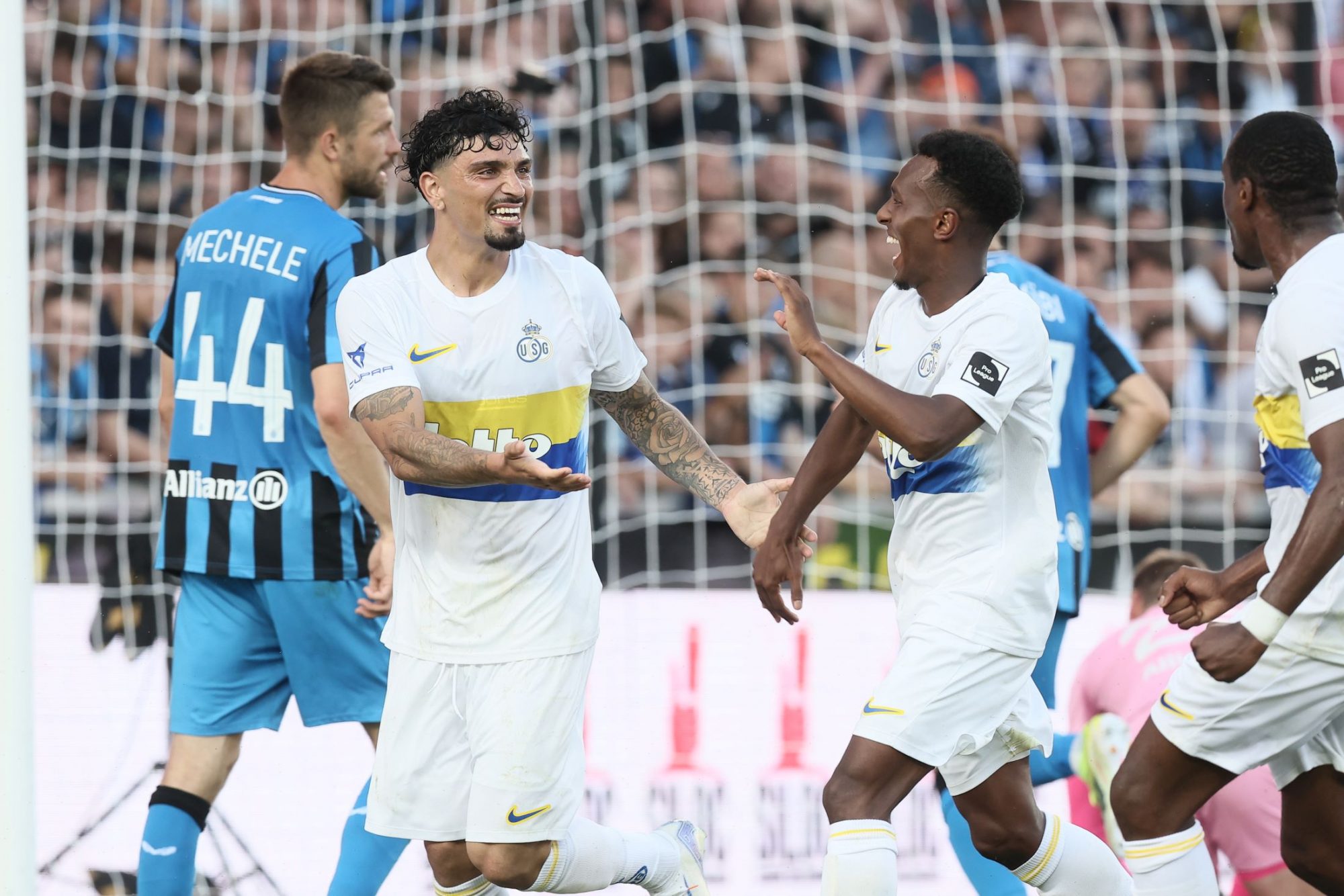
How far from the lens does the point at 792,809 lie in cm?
535

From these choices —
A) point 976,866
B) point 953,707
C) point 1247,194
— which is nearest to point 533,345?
point 953,707

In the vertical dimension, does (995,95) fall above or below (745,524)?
above

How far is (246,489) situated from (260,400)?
24 cm

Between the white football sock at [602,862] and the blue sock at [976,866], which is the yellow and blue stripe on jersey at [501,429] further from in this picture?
the blue sock at [976,866]

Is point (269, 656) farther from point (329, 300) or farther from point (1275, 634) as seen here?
point (1275, 634)

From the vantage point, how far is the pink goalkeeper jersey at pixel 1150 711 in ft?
14.2

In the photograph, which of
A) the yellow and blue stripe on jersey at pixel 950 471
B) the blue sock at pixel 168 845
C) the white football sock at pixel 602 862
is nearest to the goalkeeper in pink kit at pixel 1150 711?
the yellow and blue stripe on jersey at pixel 950 471

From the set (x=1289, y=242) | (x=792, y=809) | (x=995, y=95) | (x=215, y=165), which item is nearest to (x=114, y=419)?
(x=215, y=165)

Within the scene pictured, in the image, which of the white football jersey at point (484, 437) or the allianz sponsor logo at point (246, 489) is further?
the allianz sponsor logo at point (246, 489)

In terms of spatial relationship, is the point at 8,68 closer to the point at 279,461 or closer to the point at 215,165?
the point at 279,461

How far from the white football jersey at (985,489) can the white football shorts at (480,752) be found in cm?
81

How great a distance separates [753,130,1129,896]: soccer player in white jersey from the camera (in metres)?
3.36

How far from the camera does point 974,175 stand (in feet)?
11.8

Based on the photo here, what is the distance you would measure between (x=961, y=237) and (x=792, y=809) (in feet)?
7.92
